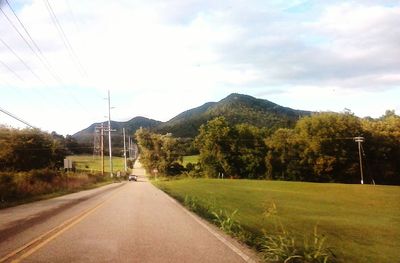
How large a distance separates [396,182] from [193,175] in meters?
44.8

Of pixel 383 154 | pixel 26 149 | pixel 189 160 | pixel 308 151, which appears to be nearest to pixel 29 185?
pixel 26 149

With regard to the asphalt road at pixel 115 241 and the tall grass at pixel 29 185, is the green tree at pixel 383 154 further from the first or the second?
the asphalt road at pixel 115 241

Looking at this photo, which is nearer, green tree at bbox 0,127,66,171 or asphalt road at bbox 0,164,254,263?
asphalt road at bbox 0,164,254,263

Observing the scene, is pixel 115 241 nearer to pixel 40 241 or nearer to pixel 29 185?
pixel 40 241

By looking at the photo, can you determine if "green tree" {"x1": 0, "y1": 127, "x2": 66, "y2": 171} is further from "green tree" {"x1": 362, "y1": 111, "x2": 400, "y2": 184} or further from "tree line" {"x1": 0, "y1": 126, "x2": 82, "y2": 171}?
"green tree" {"x1": 362, "y1": 111, "x2": 400, "y2": 184}

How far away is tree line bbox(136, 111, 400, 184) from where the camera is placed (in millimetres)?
101812

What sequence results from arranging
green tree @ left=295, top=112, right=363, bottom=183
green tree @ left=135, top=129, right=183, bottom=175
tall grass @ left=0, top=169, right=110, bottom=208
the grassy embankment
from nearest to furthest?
the grassy embankment → tall grass @ left=0, top=169, right=110, bottom=208 → green tree @ left=295, top=112, right=363, bottom=183 → green tree @ left=135, top=129, right=183, bottom=175

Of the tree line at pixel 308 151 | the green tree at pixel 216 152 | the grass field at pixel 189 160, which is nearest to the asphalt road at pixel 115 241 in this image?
the tree line at pixel 308 151

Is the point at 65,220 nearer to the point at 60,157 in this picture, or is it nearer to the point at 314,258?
the point at 314,258

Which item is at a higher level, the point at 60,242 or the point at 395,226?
the point at 60,242

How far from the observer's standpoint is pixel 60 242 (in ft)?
38.5

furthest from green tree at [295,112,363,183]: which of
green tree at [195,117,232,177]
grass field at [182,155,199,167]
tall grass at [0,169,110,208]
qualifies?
tall grass at [0,169,110,208]

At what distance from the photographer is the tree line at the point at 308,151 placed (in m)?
102

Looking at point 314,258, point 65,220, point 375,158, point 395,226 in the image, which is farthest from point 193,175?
point 314,258
